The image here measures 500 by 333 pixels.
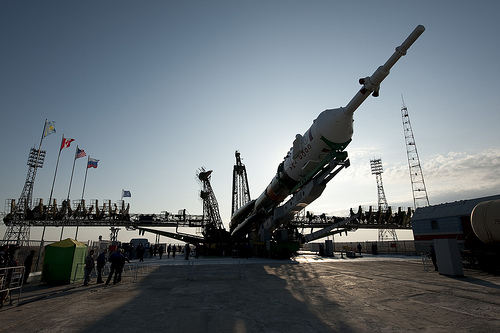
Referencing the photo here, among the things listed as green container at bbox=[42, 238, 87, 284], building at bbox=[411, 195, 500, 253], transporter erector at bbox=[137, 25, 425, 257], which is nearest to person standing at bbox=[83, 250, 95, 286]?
green container at bbox=[42, 238, 87, 284]

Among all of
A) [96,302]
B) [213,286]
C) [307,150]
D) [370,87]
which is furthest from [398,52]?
[96,302]

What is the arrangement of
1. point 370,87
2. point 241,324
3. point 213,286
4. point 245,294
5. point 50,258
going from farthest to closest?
point 370,87, point 50,258, point 213,286, point 245,294, point 241,324

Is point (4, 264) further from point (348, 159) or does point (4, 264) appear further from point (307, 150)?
point (348, 159)

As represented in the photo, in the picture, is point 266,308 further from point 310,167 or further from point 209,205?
point 209,205

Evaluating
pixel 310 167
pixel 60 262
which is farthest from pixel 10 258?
pixel 310 167

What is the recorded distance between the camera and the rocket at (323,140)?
11.8 metres

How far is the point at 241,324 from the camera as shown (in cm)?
515

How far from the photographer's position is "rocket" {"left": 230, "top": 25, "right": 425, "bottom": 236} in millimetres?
11812

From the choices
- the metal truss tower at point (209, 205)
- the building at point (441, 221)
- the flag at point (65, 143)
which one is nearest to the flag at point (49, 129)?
the flag at point (65, 143)

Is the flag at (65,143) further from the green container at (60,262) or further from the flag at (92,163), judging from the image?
the green container at (60,262)

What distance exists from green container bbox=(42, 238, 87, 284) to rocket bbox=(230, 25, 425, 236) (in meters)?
12.5

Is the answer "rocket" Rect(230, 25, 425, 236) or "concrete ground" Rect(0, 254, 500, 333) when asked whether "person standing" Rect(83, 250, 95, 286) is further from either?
"rocket" Rect(230, 25, 425, 236)

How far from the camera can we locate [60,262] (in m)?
10.9

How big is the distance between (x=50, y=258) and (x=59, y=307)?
210 inches
